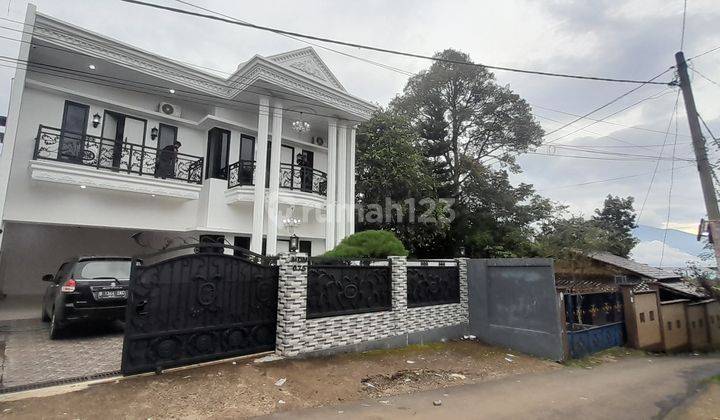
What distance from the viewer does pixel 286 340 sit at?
5176 millimetres

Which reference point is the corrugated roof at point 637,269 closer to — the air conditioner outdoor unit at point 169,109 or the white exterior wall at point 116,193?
the white exterior wall at point 116,193

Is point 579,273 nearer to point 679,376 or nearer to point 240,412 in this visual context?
point 679,376

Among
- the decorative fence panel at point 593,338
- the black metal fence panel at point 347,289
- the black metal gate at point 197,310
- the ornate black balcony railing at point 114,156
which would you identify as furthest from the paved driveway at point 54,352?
the decorative fence panel at point 593,338

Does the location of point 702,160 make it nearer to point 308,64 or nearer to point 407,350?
point 407,350

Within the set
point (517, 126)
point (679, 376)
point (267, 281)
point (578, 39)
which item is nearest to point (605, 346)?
point (679, 376)

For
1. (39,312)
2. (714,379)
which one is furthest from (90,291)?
(714,379)

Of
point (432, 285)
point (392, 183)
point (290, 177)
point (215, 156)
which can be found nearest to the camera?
point (432, 285)

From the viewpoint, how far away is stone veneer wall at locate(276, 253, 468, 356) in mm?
5250

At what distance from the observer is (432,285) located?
24.2ft

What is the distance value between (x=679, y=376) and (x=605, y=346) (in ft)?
4.98

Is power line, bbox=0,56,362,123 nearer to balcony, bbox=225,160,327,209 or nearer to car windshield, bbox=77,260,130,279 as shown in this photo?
balcony, bbox=225,160,327,209

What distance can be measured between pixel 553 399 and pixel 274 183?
7.46m

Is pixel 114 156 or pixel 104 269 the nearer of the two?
pixel 104 269

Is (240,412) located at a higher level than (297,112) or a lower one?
lower
